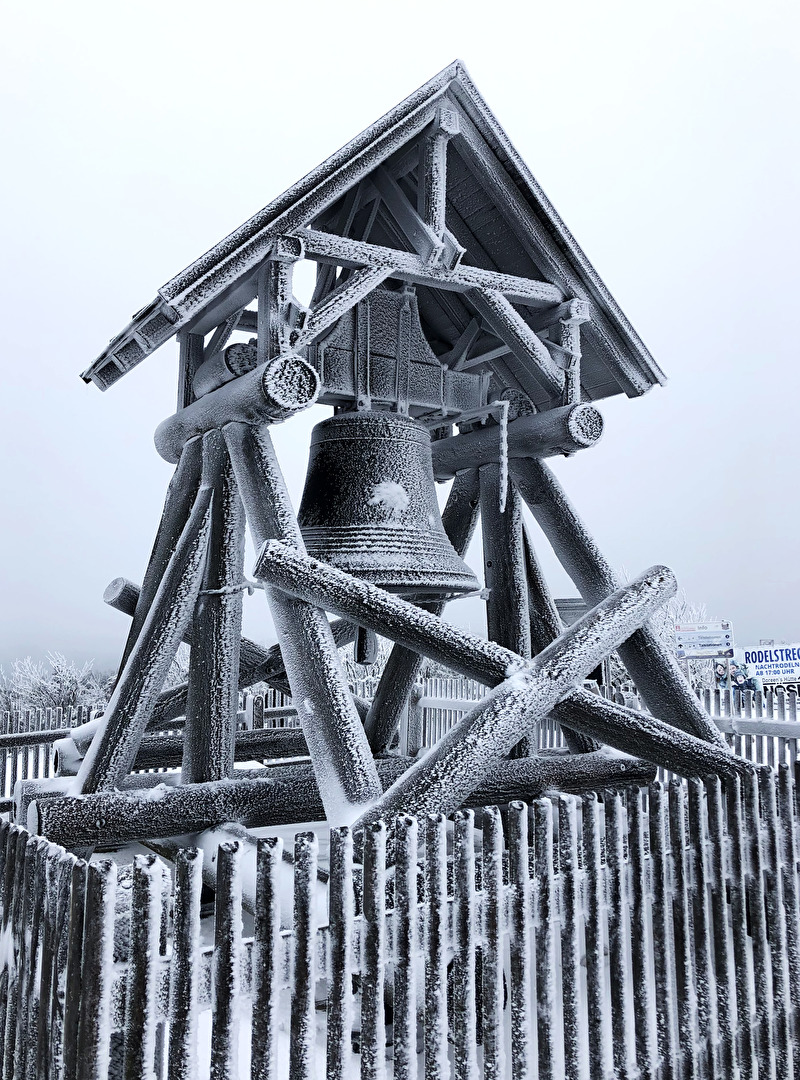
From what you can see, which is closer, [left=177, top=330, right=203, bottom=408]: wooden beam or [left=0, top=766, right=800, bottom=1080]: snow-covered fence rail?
[left=0, top=766, right=800, bottom=1080]: snow-covered fence rail

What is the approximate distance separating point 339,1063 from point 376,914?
0.46 metres

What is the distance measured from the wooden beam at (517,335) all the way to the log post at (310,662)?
175 cm

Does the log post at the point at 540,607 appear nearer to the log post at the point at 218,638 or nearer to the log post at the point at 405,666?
the log post at the point at 405,666

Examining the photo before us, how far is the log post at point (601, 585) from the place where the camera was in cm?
539

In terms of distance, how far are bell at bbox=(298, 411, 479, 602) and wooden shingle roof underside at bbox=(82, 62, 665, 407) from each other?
102 centimetres

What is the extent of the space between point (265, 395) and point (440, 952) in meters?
2.99

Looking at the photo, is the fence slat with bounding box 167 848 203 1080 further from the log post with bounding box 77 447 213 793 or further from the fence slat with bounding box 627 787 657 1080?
the log post with bounding box 77 447 213 793

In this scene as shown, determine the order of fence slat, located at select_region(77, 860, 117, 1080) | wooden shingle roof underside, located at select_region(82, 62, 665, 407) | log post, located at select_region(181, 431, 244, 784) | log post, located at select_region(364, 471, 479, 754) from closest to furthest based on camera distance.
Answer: fence slat, located at select_region(77, 860, 117, 1080)
wooden shingle roof underside, located at select_region(82, 62, 665, 407)
log post, located at select_region(181, 431, 244, 784)
log post, located at select_region(364, 471, 479, 754)

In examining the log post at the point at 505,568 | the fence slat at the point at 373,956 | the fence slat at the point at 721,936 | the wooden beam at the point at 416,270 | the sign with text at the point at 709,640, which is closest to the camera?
the fence slat at the point at 373,956

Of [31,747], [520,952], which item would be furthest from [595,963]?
[31,747]

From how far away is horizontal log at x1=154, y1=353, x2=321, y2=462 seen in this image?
477cm

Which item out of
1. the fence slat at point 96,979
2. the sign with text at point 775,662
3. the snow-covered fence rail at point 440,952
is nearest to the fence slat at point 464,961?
the snow-covered fence rail at point 440,952

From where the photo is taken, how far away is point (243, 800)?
520cm

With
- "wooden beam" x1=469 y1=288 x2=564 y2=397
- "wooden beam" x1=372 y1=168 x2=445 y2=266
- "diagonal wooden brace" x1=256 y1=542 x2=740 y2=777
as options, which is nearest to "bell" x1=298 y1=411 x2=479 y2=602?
"diagonal wooden brace" x1=256 y1=542 x2=740 y2=777
